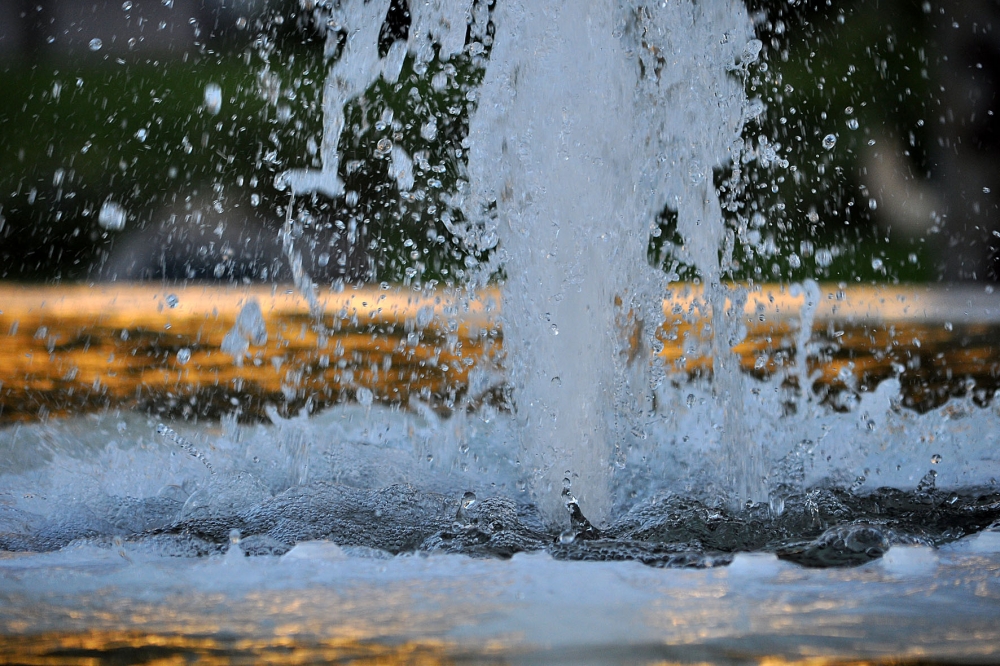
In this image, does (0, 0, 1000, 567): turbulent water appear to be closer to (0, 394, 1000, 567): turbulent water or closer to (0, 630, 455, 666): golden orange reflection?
(0, 394, 1000, 567): turbulent water

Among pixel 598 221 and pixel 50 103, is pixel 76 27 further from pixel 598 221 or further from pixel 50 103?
pixel 598 221

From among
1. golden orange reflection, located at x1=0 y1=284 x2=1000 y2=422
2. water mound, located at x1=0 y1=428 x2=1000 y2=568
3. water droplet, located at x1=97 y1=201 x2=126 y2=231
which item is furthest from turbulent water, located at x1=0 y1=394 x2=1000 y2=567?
water droplet, located at x1=97 y1=201 x2=126 y2=231

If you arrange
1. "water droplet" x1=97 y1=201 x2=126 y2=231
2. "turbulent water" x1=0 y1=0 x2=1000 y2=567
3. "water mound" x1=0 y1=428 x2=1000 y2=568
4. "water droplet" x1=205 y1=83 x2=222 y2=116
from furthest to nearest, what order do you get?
1. "water droplet" x1=97 y1=201 x2=126 y2=231
2. "water droplet" x1=205 y1=83 x2=222 y2=116
3. "turbulent water" x1=0 y1=0 x2=1000 y2=567
4. "water mound" x1=0 y1=428 x2=1000 y2=568

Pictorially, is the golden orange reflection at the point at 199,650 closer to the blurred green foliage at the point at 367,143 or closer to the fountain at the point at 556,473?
the fountain at the point at 556,473

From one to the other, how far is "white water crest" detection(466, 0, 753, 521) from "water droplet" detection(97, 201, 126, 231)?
789 cm

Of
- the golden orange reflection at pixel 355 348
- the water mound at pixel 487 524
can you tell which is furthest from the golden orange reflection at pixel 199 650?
the golden orange reflection at pixel 355 348

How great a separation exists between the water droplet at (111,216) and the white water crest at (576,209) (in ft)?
25.9

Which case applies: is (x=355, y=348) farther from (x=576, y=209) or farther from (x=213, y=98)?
(x=576, y=209)

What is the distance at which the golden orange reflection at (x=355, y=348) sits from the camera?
3.92m

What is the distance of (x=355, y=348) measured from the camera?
5332 millimetres

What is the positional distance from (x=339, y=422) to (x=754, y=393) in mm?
1200

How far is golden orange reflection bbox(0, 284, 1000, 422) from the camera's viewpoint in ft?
12.9

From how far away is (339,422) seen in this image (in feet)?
10.8

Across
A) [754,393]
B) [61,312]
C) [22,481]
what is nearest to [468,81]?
[61,312]
